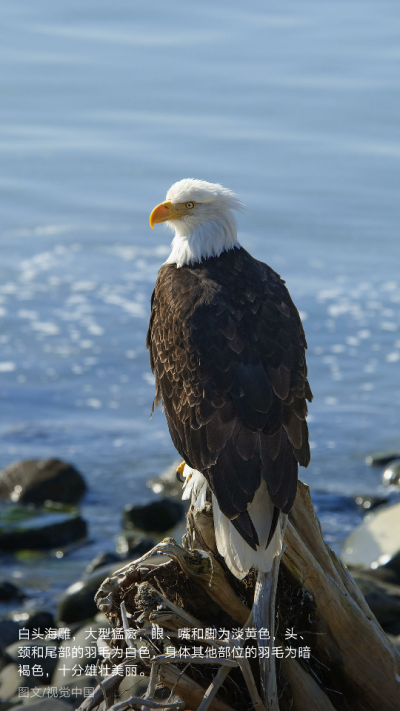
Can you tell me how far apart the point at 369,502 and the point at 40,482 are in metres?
4.14

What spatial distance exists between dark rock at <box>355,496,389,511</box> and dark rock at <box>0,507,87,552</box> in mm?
3466

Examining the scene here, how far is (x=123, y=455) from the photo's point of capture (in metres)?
12.2

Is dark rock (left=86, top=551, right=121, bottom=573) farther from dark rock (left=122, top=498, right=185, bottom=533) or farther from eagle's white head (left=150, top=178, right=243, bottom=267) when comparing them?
eagle's white head (left=150, top=178, right=243, bottom=267)

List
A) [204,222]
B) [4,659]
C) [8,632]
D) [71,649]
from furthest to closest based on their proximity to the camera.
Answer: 1. [8,632]
2. [4,659]
3. [71,649]
4. [204,222]

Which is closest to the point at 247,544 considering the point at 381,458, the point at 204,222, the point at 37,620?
the point at 204,222

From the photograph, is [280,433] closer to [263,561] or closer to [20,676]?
[263,561]

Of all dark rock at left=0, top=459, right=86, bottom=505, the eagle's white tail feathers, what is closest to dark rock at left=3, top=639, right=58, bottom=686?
dark rock at left=0, top=459, right=86, bottom=505

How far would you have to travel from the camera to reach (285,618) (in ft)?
14.3

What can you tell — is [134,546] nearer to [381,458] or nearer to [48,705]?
[48,705]

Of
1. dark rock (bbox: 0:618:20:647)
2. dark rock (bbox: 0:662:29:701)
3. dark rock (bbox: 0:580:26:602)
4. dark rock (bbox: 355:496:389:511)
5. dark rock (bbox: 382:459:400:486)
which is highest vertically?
dark rock (bbox: 382:459:400:486)

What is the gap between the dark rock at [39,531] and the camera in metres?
9.99

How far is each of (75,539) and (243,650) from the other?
6652mm

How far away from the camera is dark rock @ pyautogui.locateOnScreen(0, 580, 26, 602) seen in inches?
354

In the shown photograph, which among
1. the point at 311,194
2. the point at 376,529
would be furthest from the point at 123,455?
the point at 311,194
